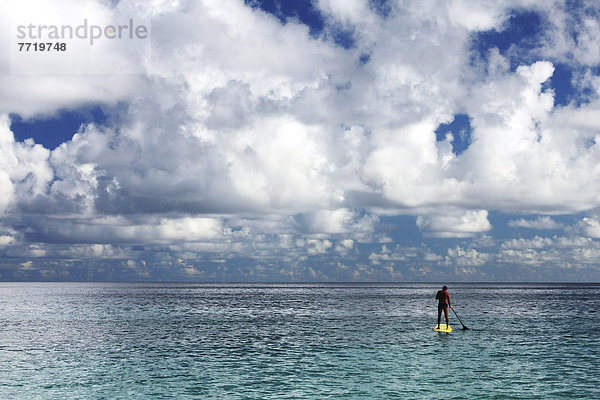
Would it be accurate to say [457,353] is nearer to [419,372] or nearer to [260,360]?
[419,372]

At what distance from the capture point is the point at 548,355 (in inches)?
1469

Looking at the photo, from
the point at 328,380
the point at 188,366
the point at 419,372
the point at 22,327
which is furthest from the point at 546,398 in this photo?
the point at 22,327

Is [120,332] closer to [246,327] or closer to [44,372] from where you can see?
[246,327]

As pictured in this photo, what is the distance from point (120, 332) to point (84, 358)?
18.9 meters

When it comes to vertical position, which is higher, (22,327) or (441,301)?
(441,301)

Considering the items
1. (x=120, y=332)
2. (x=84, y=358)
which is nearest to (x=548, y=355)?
(x=84, y=358)

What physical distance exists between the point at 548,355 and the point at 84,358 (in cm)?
3255

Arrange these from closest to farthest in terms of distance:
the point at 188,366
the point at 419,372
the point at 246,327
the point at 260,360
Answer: the point at 419,372, the point at 188,366, the point at 260,360, the point at 246,327

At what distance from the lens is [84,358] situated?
122 ft

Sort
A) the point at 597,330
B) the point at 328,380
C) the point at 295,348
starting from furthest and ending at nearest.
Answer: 1. the point at 597,330
2. the point at 295,348
3. the point at 328,380

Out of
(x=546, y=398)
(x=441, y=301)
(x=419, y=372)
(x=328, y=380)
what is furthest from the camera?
(x=441, y=301)

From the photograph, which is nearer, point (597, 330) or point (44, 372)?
point (44, 372)

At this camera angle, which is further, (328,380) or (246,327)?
(246,327)

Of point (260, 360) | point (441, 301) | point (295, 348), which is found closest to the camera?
point (260, 360)
